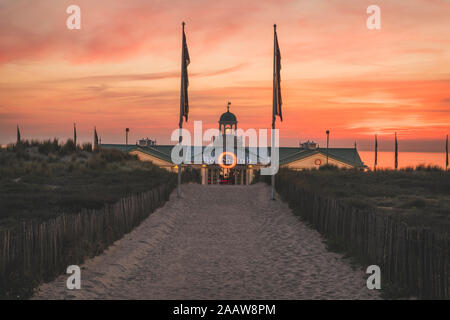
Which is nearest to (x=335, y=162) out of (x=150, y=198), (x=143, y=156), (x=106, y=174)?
(x=143, y=156)

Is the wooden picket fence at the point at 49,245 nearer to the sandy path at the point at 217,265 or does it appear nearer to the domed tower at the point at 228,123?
the sandy path at the point at 217,265

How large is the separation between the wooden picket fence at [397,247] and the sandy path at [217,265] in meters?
0.64

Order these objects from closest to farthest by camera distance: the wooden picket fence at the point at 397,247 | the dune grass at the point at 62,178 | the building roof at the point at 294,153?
the wooden picket fence at the point at 397,247 → the dune grass at the point at 62,178 → the building roof at the point at 294,153

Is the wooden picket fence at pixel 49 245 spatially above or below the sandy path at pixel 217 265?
above

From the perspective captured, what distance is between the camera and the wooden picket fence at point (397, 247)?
8531 mm

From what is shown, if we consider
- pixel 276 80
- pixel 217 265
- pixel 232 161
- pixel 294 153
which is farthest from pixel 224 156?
pixel 217 265

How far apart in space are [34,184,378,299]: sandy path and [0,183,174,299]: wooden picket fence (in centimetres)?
33

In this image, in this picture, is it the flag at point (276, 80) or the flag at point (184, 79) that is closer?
the flag at point (276, 80)

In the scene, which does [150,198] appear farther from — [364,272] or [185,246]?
[364,272]

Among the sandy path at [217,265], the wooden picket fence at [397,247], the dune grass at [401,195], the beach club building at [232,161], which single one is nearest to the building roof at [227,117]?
the beach club building at [232,161]

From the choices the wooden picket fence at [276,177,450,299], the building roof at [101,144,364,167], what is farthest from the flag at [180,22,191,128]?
the building roof at [101,144,364,167]

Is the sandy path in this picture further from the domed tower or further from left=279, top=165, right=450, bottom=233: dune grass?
the domed tower

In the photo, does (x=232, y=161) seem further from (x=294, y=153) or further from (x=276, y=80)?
(x=276, y=80)
